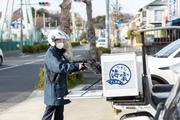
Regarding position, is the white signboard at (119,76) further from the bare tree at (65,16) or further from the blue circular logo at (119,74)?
the bare tree at (65,16)

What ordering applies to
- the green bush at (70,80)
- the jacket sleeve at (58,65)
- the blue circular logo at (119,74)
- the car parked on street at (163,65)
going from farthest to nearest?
the green bush at (70,80) → the car parked on street at (163,65) → the jacket sleeve at (58,65) → the blue circular logo at (119,74)

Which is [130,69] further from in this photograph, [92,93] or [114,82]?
[92,93]

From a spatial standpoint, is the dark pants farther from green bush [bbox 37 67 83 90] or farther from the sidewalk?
green bush [bbox 37 67 83 90]

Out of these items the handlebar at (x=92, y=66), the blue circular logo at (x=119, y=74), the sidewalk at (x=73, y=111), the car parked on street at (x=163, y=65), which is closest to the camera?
the blue circular logo at (x=119, y=74)

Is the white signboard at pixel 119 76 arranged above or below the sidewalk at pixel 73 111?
above

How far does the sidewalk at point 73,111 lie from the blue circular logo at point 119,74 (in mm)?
3812

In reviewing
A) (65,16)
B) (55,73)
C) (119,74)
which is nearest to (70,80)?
(65,16)

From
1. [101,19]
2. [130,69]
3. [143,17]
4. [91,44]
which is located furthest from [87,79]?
[101,19]

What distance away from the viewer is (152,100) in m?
5.71

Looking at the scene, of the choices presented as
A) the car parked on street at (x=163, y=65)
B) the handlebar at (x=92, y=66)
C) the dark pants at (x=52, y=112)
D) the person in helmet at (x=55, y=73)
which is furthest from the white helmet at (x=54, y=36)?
the car parked on street at (x=163, y=65)

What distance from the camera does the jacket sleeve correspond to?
657cm

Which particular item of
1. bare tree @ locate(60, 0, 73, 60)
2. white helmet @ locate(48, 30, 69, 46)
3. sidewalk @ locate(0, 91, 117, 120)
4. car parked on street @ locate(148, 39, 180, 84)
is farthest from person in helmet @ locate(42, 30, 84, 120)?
bare tree @ locate(60, 0, 73, 60)

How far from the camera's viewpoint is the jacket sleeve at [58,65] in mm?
6566

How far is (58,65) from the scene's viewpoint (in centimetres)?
668
